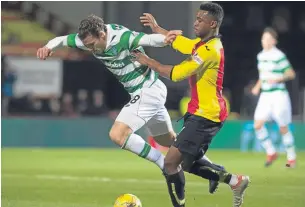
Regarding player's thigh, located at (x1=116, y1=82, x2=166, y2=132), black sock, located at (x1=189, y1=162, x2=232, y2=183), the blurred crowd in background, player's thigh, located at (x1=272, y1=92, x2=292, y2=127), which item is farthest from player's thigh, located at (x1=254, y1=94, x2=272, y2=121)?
black sock, located at (x1=189, y1=162, x2=232, y2=183)

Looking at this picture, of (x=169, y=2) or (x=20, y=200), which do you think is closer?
(x=20, y=200)

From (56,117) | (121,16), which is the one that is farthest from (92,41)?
(121,16)

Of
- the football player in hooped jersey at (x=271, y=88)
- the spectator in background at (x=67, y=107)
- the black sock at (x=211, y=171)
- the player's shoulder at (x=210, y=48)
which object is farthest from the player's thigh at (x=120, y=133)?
the spectator in background at (x=67, y=107)

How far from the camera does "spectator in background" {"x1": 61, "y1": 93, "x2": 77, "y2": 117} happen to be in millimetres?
23663

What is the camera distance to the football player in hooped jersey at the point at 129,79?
32.6 feet

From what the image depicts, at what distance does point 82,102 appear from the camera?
80.0 feet

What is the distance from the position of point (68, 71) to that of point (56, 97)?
965 millimetres

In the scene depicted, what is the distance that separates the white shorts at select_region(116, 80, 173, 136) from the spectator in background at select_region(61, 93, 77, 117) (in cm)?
1321

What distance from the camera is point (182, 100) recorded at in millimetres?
23047

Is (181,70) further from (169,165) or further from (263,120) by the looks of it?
(263,120)

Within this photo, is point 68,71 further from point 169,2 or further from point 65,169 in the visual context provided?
point 65,169

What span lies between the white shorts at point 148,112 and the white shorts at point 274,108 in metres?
6.48

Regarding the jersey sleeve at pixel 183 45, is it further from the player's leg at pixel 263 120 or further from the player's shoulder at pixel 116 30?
the player's leg at pixel 263 120

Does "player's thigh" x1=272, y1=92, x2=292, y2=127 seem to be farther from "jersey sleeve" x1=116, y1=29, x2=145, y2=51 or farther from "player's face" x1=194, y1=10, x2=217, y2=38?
"player's face" x1=194, y1=10, x2=217, y2=38
